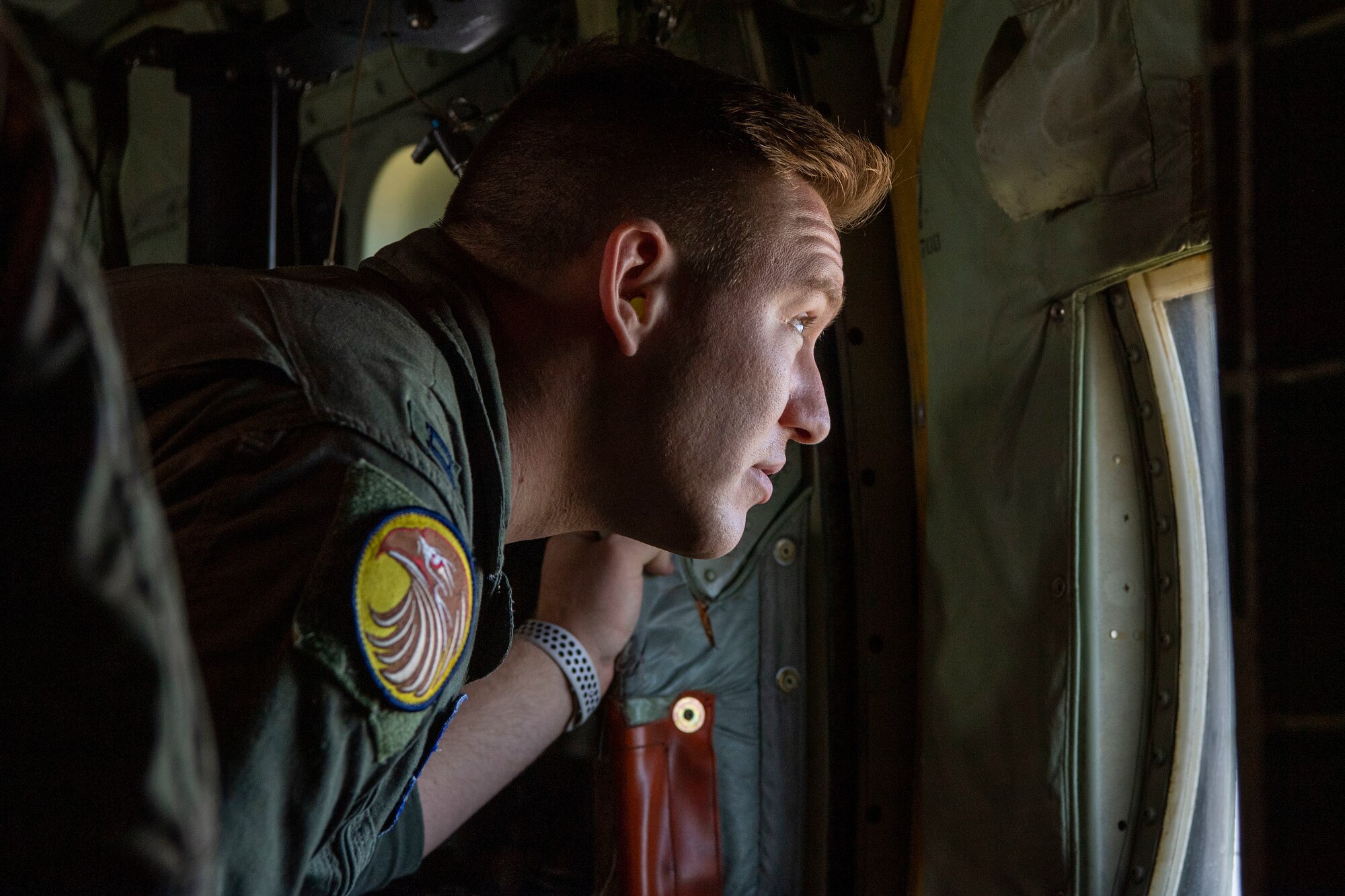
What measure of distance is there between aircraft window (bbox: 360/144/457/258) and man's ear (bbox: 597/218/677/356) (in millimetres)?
1598

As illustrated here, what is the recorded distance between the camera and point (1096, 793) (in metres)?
1.62

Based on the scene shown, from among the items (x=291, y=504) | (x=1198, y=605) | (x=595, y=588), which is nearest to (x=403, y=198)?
(x=595, y=588)

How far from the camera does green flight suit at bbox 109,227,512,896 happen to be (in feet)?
2.20

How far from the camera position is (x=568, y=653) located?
6.40 feet

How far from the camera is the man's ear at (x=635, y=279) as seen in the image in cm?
127

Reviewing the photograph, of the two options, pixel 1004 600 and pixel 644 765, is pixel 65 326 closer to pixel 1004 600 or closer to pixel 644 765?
pixel 1004 600

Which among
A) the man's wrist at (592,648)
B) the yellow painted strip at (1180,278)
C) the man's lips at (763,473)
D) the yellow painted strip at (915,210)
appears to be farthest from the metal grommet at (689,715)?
the yellow painted strip at (1180,278)

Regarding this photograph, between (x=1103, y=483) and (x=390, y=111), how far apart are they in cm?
196

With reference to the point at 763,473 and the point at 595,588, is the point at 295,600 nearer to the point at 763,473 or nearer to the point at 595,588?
the point at 763,473

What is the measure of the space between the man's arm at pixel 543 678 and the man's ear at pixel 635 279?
707mm

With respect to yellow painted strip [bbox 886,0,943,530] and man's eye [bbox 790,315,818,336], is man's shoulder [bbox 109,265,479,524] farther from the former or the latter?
yellow painted strip [bbox 886,0,943,530]

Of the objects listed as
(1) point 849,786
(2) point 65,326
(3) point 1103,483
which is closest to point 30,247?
(2) point 65,326

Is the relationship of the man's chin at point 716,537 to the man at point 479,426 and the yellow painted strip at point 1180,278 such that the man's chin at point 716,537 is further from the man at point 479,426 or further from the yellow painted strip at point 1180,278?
the yellow painted strip at point 1180,278

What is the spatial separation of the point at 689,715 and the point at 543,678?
303 millimetres
